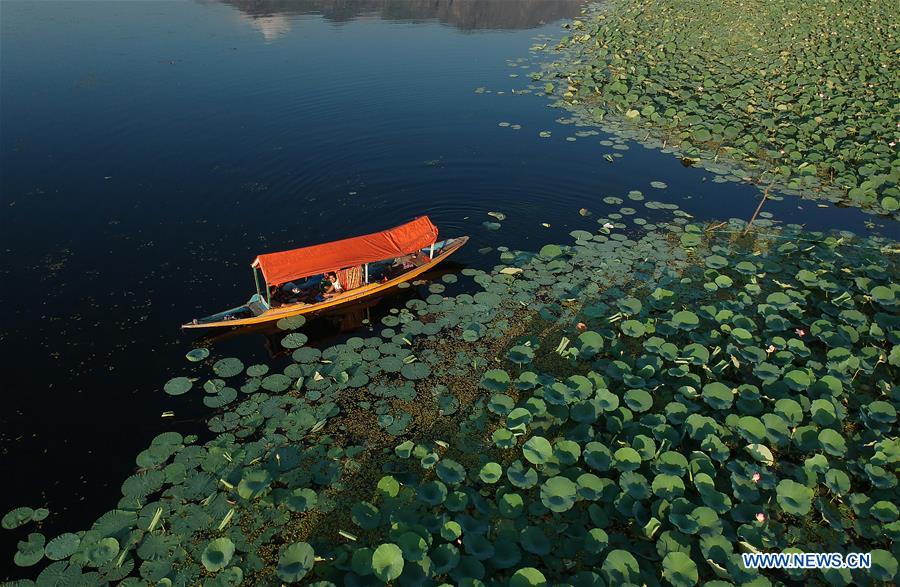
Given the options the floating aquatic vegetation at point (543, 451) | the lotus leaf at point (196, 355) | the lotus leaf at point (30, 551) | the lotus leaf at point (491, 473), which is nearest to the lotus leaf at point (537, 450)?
the floating aquatic vegetation at point (543, 451)

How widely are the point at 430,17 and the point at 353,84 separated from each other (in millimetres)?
25679

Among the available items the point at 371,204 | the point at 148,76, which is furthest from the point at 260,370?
the point at 148,76

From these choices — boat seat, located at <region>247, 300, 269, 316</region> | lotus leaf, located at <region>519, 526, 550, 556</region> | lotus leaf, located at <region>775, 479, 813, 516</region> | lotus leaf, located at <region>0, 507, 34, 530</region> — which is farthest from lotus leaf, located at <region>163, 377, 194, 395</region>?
lotus leaf, located at <region>775, 479, 813, 516</region>

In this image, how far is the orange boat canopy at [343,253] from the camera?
483 inches

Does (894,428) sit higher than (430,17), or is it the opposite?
(430,17)

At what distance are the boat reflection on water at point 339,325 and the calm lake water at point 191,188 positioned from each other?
0.74ft

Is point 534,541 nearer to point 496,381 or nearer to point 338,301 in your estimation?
point 496,381

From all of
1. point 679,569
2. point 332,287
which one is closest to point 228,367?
point 332,287

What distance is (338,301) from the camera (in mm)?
13273

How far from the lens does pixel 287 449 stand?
9.40m

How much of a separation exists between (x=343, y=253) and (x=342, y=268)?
452mm

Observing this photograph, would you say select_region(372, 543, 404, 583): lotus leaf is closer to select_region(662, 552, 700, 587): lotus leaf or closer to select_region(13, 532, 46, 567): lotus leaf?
select_region(662, 552, 700, 587): lotus leaf

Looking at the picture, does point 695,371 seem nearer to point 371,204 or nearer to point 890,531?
point 890,531

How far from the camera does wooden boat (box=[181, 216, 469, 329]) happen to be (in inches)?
483
